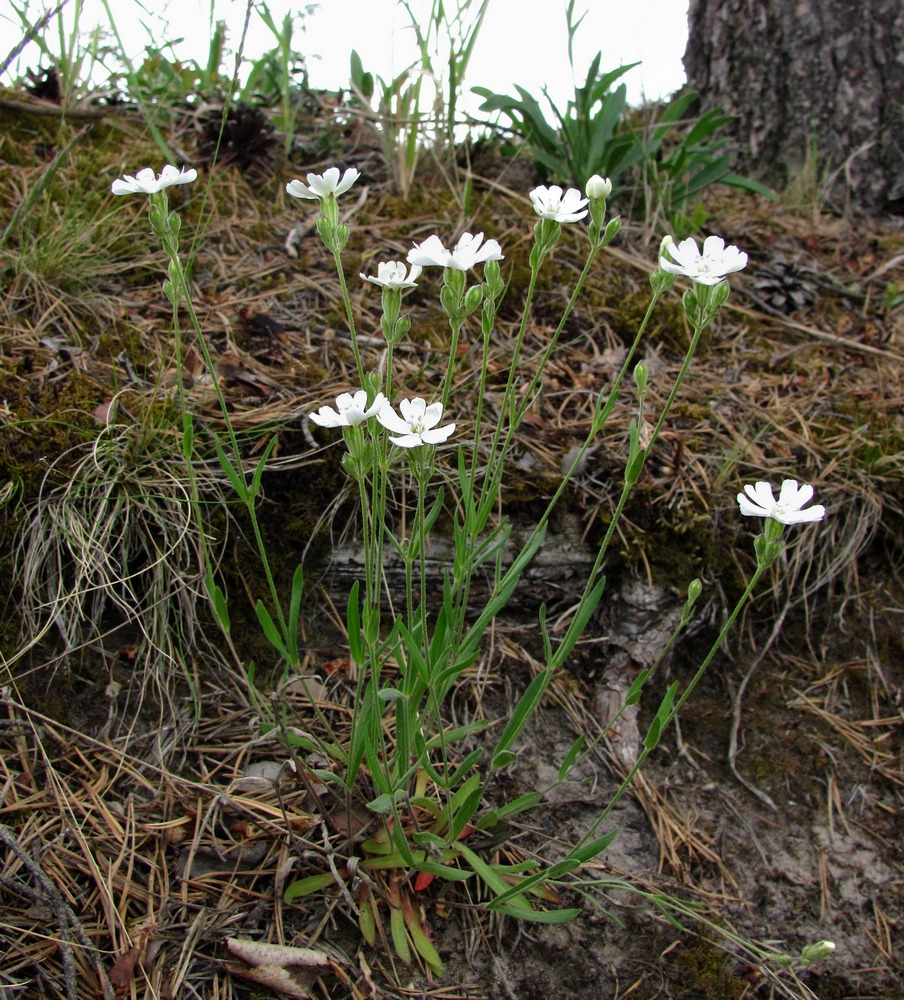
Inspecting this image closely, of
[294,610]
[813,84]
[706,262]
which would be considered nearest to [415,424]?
[294,610]

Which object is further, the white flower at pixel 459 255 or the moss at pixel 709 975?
the moss at pixel 709 975

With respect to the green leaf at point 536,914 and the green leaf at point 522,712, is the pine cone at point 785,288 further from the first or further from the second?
the green leaf at point 536,914

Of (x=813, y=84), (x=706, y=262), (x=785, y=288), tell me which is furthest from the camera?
(x=813, y=84)

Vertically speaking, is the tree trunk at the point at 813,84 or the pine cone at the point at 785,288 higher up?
the tree trunk at the point at 813,84

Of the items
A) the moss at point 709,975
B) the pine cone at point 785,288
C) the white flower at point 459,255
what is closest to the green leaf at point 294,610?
the white flower at point 459,255

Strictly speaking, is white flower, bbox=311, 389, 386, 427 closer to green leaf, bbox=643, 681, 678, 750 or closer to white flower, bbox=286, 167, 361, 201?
white flower, bbox=286, 167, 361, 201

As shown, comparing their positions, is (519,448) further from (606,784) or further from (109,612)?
(109,612)

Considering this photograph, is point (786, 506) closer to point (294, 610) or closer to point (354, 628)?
point (354, 628)
